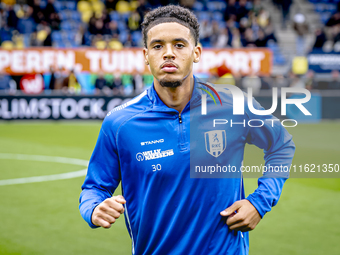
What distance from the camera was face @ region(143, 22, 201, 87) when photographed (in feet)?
8.05

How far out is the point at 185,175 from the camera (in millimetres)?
2420

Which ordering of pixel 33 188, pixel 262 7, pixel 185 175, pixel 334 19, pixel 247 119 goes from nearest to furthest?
pixel 185 175
pixel 247 119
pixel 33 188
pixel 334 19
pixel 262 7

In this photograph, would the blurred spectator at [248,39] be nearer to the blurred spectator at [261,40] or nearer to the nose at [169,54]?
the blurred spectator at [261,40]

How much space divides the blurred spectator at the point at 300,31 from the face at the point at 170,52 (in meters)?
20.2

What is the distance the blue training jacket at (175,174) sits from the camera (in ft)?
7.98

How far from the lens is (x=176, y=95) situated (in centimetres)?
257

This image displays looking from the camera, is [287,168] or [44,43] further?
[44,43]

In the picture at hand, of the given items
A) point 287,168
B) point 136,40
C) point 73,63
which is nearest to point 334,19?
point 136,40

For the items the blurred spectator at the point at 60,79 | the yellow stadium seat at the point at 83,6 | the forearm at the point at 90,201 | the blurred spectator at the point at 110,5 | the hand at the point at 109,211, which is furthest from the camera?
the yellow stadium seat at the point at 83,6

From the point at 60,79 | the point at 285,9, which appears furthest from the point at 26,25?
the point at 285,9

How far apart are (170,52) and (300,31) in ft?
69.8

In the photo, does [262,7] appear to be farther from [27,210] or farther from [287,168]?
[287,168]

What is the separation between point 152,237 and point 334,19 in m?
22.3

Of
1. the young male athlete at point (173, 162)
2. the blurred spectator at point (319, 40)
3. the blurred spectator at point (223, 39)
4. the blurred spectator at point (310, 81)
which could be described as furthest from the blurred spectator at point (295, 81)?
the young male athlete at point (173, 162)
